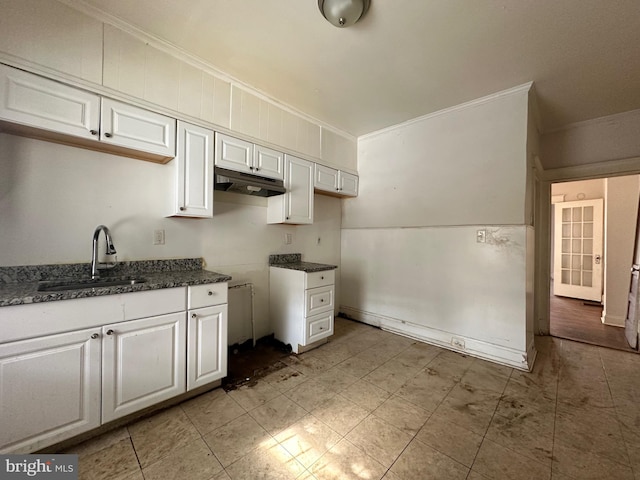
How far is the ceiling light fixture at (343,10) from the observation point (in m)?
1.44

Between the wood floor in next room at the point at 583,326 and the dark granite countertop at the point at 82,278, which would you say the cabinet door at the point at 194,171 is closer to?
the dark granite countertop at the point at 82,278

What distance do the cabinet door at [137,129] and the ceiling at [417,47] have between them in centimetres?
57

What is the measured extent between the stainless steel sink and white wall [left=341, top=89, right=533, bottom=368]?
2.62 metres

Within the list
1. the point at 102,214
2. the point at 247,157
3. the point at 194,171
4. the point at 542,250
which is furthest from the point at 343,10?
the point at 542,250

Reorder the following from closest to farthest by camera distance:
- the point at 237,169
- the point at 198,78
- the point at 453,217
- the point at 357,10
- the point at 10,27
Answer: the point at 10,27, the point at 357,10, the point at 198,78, the point at 237,169, the point at 453,217

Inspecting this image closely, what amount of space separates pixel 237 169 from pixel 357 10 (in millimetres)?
1421

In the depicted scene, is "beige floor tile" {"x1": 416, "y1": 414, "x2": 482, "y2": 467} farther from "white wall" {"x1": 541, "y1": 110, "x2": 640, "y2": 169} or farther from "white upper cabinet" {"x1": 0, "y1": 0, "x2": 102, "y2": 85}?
"white wall" {"x1": 541, "y1": 110, "x2": 640, "y2": 169}

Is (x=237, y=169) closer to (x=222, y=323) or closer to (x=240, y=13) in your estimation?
(x=240, y=13)

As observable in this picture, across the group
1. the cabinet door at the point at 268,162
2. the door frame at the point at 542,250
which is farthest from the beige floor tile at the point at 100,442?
the door frame at the point at 542,250

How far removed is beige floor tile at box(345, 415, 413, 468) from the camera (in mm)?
1352

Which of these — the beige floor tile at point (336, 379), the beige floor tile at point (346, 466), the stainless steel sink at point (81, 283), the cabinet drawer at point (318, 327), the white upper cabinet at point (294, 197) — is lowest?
the beige floor tile at point (336, 379)

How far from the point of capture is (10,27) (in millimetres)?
1320

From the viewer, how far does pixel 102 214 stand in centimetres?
181

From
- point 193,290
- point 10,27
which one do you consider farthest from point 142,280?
point 10,27
